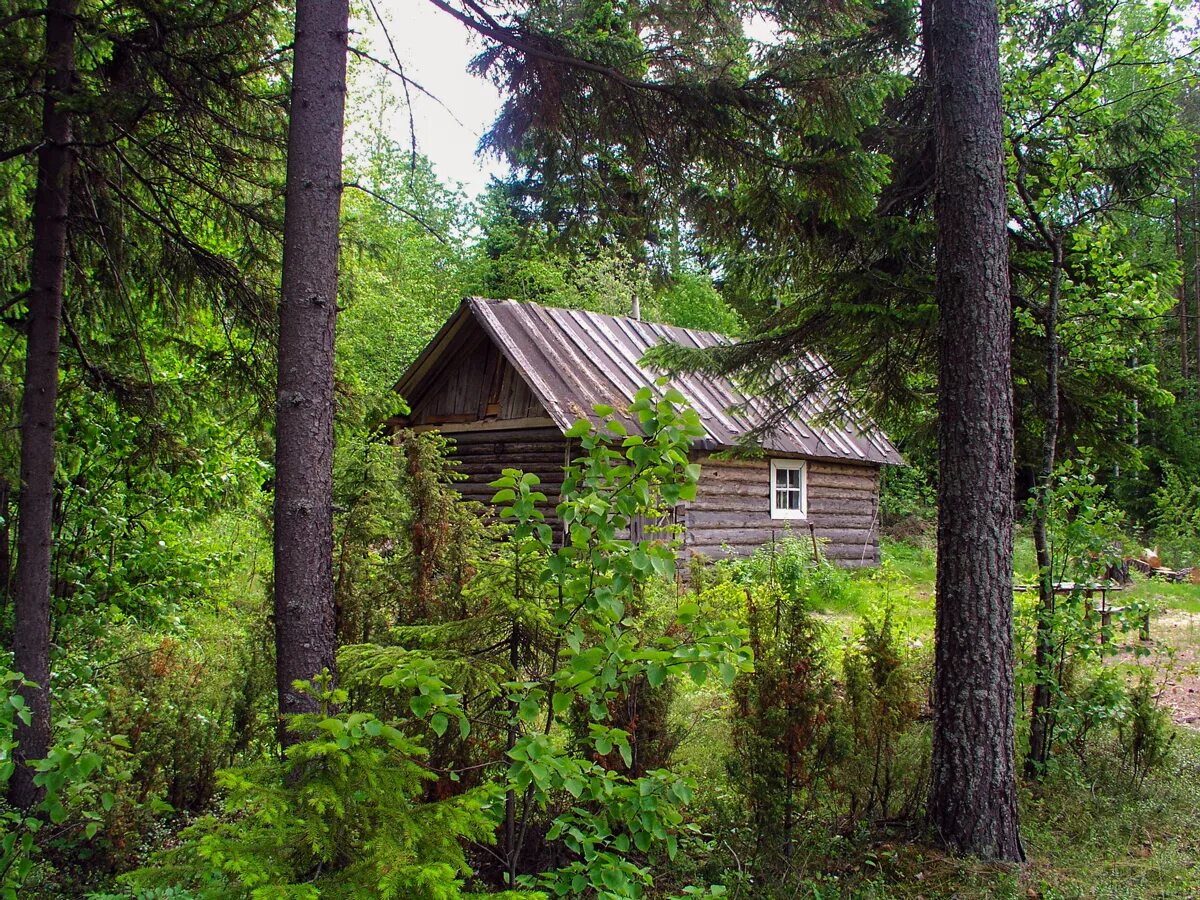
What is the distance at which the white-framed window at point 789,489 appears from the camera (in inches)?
640

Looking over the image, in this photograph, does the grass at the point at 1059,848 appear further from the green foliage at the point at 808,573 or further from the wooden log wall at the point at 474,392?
the wooden log wall at the point at 474,392

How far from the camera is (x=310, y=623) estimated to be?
3.70 m

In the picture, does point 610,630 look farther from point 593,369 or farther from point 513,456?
point 513,456

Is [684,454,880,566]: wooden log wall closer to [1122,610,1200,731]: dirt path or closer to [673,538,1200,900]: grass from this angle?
[1122,610,1200,731]: dirt path

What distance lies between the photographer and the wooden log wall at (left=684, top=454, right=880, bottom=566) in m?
14.7

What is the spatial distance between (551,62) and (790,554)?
30.9 feet

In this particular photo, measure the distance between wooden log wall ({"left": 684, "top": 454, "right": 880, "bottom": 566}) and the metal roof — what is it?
0.68 meters

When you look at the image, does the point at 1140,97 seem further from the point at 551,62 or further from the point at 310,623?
the point at 310,623

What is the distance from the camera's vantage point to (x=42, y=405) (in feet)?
15.6

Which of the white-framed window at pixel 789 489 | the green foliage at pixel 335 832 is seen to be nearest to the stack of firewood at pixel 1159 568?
the white-framed window at pixel 789 489

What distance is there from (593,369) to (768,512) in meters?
4.75

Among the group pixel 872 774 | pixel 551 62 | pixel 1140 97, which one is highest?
pixel 1140 97

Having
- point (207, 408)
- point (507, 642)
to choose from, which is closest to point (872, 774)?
point (507, 642)

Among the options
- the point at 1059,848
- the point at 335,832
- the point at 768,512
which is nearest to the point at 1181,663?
the point at 1059,848
